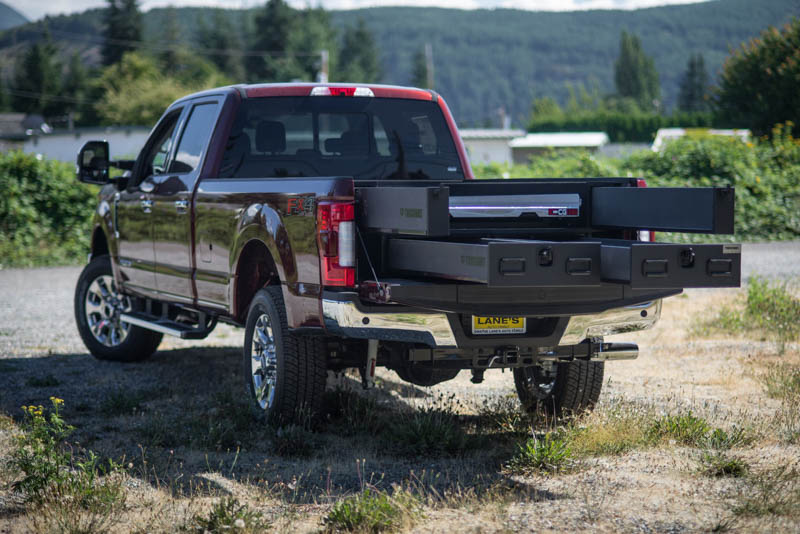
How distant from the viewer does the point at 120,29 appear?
333 feet

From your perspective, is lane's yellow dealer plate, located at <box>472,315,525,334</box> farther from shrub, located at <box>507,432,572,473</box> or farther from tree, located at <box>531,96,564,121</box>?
tree, located at <box>531,96,564,121</box>

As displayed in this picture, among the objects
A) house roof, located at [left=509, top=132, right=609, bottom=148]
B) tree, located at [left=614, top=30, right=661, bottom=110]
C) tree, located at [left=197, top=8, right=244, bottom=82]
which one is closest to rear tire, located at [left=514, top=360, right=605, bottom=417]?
house roof, located at [left=509, top=132, right=609, bottom=148]

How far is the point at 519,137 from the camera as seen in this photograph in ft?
265

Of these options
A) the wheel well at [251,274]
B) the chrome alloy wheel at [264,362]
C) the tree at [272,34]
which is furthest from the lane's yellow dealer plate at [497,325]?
the tree at [272,34]

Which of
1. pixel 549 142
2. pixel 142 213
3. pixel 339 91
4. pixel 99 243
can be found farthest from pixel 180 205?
pixel 549 142

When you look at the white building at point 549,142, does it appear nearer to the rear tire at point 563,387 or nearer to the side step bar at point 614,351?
the rear tire at point 563,387

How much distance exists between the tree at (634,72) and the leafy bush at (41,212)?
450ft

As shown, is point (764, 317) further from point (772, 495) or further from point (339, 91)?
point (772, 495)

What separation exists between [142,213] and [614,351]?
13.7ft

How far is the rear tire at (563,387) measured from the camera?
22.2ft

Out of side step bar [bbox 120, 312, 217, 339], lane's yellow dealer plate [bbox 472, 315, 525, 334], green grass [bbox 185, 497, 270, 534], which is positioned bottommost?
green grass [bbox 185, 497, 270, 534]

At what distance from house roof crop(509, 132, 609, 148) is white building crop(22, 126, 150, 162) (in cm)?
2663

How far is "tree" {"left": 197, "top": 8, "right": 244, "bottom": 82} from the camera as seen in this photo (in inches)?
4385

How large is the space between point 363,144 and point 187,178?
1.33m
